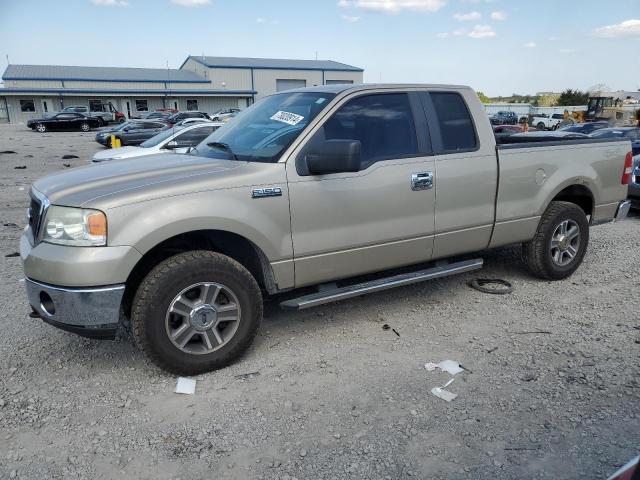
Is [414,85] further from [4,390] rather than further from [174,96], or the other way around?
[174,96]

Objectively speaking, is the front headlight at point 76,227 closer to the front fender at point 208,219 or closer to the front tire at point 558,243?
the front fender at point 208,219

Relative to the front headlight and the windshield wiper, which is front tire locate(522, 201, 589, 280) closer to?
the windshield wiper

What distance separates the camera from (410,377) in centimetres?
356

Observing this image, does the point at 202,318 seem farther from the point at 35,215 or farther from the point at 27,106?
the point at 27,106

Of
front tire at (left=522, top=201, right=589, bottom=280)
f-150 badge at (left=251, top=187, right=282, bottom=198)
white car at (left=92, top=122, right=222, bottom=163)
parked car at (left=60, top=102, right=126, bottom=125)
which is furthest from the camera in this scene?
parked car at (left=60, top=102, right=126, bottom=125)

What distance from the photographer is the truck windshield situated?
3857mm

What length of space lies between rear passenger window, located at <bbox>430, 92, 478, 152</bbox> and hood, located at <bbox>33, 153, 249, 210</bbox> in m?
1.79

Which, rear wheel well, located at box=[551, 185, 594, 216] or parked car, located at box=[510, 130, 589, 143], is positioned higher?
parked car, located at box=[510, 130, 589, 143]

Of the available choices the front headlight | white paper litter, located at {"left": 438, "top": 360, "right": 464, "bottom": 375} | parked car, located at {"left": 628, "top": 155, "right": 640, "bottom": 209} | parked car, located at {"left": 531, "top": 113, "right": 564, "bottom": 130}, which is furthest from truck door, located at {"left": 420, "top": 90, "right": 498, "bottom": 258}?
parked car, located at {"left": 531, "top": 113, "right": 564, "bottom": 130}

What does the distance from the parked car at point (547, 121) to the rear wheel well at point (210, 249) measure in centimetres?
4555

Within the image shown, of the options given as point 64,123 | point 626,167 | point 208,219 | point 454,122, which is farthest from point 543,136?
point 64,123

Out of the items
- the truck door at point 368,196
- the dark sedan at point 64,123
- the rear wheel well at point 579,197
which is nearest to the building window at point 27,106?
the dark sedan at point 64,123

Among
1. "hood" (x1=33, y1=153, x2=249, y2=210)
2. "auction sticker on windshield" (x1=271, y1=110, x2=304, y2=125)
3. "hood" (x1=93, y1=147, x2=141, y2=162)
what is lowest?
"hood" (x1=93, y1=147, x2=141, y2=162)

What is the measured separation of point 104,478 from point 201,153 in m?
2.60
